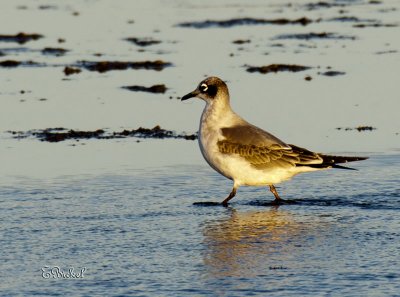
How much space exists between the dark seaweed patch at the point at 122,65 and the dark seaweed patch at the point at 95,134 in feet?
23.6

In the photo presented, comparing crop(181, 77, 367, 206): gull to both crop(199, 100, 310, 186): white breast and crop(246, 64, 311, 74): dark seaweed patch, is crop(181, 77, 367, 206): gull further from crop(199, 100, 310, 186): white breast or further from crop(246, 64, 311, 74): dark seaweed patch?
crop(246, 64, 311, 74): dark seaweed patch

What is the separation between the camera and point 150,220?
43.9 feet

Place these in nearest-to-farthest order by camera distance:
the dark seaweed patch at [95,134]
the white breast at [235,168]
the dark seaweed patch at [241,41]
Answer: the white breast at [235,168]
the dark seaweed patch at [95,134]
the dark seaweed patch at [241,41]

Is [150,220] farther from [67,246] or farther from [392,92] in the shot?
[392,92]

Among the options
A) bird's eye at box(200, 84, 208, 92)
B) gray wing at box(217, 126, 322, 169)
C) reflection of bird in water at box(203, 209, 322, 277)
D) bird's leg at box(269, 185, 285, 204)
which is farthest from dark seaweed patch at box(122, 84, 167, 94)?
reflection of bird in water at box(203, 209, 322, 277)

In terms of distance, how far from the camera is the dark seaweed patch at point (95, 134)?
61.9 ft

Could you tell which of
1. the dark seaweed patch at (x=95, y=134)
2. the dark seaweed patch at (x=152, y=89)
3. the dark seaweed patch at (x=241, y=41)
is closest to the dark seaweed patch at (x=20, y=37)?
the dark seaweed patch at (x=241, y=41)

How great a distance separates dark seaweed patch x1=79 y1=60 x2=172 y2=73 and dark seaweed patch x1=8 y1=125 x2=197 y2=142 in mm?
7184

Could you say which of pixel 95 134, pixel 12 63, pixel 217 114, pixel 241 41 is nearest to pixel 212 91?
pixel 217 114

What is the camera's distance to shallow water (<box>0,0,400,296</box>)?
433 inches

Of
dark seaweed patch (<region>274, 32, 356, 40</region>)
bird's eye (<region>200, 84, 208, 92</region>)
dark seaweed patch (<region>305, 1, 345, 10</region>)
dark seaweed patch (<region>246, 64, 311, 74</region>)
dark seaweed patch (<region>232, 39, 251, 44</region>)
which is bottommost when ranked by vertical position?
dark seaweed patch (<region>246, 64, 311, 74</region>)

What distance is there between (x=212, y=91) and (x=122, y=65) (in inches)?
457

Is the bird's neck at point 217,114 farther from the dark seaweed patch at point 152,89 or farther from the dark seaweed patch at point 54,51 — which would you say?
the dark seaweed patch at point 54,51

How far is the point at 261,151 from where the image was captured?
14.8 m
